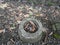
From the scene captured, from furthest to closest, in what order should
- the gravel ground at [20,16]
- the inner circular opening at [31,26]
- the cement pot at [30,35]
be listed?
the gravel ground at [20,16]
the inner circular opening at [31,26]
the cement pot at [30,35]

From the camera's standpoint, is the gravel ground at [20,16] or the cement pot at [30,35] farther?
the gravel ground at [20,16]

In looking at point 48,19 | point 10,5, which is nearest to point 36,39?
point 48,19

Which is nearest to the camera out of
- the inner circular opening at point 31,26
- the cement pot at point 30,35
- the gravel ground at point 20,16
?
the cement pot at point 30,35

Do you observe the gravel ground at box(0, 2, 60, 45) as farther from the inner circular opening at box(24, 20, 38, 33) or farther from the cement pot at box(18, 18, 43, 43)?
the inner circular opening at box(24, 20, 38, 33)

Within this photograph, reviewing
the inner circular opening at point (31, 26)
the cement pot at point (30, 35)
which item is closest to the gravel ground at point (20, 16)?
the cement pot at point (30, 35)

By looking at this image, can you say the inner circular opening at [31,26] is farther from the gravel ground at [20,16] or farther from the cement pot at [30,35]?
the gravel ground at [20,16]

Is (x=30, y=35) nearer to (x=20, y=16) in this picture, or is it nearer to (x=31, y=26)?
(x=31, y=26)

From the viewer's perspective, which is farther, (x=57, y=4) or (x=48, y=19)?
(x=57, y=4)

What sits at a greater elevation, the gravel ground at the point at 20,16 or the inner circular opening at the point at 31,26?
the inner circular opening at the point at 31,26

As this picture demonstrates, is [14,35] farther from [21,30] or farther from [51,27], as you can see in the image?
[51,27]
